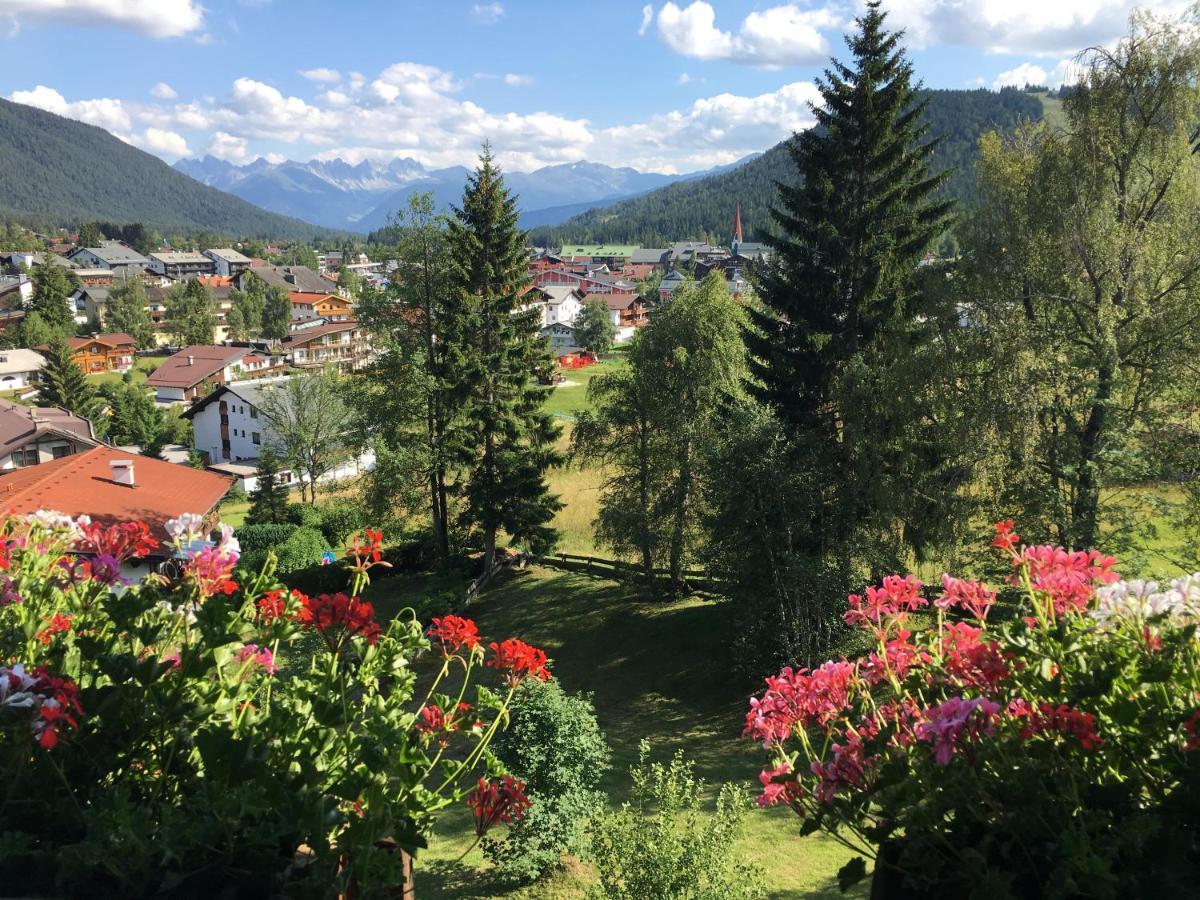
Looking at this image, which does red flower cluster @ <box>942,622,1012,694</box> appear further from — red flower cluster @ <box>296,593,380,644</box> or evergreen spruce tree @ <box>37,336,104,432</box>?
evergreen spruce tree @ <box>37,336,104,432</box>

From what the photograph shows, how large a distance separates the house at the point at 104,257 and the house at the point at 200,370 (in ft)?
338

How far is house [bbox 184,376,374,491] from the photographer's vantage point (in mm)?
49625

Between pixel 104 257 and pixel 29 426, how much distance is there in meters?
146

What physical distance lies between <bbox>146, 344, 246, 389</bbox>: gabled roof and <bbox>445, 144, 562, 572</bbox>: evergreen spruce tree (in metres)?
54.5

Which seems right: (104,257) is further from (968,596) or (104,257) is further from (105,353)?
(968,596)

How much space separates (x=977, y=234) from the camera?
46.9 feet

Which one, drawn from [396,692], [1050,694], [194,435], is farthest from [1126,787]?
[194,435]

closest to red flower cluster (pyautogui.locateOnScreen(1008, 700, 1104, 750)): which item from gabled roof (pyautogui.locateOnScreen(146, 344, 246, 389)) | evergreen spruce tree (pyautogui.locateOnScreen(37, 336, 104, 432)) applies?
evergreen spruce tree (pyautogui.locateOnScreen(37, 336, 104, 432))

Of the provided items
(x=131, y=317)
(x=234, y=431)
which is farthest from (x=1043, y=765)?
(x=131, y=317)

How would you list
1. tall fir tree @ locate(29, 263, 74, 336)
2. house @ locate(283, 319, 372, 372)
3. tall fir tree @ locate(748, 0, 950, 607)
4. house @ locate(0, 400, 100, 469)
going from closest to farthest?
tall fir tree @ locate(748, 0, 950, 607), house @ locate(0, 400, 100, 469), house @ locate(283, 319, 372, 372), tall fir tree @ locate(29, 263, 74, 336)

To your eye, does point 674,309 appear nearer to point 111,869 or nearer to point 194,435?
point 111,869

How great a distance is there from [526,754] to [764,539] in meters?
7.03

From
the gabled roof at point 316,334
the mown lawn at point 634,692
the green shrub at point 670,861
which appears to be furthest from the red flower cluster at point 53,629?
the gabled roof at point 316,334

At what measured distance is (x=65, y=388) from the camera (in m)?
54.5
